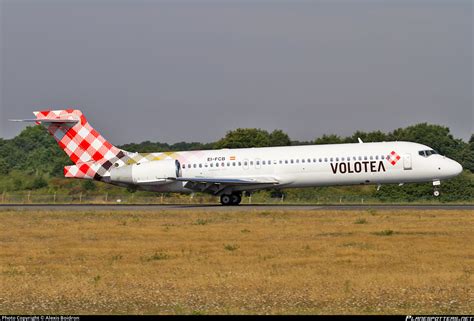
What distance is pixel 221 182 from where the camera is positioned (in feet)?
154

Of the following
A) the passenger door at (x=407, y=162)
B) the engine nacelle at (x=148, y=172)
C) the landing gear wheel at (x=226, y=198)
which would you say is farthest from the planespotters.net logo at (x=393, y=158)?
the engine nacelle at (x=148, y=172)

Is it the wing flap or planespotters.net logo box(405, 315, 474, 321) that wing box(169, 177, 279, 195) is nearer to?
the wing flap

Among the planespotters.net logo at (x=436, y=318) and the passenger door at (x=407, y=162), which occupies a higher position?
the passenger door at (x=407, y=162)

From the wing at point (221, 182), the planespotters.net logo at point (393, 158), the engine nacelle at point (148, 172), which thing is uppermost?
the planespotters.net logo at point (393, 158)

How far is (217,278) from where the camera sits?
19.1 m

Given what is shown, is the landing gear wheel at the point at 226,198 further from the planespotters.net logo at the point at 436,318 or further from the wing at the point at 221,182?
the planespotters.net logo at the point at 436,318

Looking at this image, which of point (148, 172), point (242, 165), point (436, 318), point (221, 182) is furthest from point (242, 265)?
point (148, 172)

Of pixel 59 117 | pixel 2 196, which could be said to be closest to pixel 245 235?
pixel 59 117

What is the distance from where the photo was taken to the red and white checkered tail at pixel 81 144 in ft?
161

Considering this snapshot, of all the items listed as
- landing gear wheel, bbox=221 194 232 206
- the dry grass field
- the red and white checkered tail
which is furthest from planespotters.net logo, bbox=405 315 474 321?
the red and white checkered tail

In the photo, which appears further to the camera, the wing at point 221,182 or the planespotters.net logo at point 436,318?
the wing at point 221,182

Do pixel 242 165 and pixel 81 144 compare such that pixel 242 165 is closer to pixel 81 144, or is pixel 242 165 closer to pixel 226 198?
pixel 226 198

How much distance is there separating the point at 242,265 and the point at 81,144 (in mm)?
29591

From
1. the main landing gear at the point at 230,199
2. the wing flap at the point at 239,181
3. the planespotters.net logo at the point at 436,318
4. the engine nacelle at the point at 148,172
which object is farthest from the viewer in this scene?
the main landing gear at the point at 230,199
